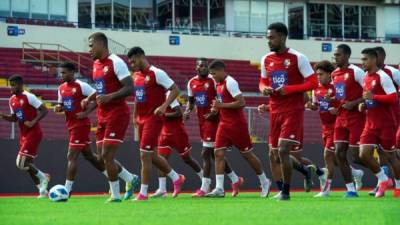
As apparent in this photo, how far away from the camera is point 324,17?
5144 cm

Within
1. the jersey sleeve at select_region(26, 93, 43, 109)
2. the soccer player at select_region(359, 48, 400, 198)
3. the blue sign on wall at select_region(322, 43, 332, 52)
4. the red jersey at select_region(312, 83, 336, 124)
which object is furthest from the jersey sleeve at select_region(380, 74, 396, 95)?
the blue sign on wall at select_region(322, 43, 332, 52)

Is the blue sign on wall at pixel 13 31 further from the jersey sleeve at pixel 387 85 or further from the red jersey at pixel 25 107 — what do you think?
the jersey sleeve at pixel 387 85

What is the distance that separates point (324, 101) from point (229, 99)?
2.00 metres

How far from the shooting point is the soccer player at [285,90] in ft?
45.4

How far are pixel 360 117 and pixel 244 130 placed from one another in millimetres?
2051

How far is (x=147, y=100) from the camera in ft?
50.6

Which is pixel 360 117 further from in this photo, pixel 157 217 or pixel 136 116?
pixel 157 217

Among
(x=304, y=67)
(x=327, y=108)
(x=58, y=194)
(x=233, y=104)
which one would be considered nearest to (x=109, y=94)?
(x=58, y=194)

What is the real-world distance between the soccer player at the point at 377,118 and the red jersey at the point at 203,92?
11.1 feet

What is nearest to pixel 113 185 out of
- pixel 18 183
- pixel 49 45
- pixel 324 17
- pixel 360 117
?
pixel 360 117

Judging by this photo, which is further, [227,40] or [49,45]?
[227,40]

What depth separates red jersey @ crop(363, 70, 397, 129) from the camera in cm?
1560

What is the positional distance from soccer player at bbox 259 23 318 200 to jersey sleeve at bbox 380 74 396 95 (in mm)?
1906

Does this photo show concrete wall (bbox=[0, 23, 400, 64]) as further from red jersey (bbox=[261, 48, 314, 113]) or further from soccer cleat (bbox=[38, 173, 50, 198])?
red jersey (bbox=[261, 48, 314, 113])
